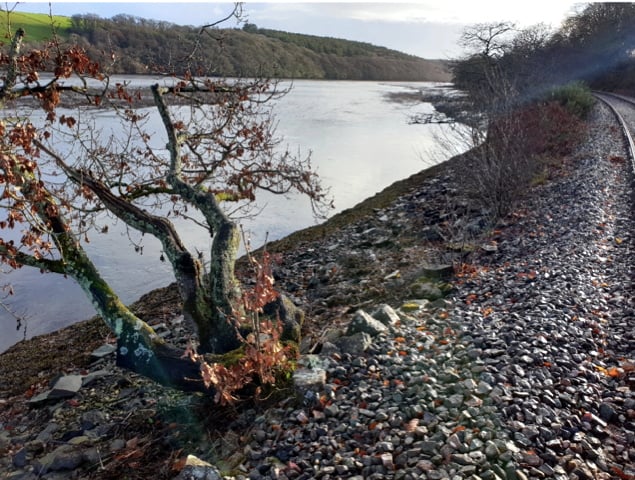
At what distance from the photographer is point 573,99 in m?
23.3

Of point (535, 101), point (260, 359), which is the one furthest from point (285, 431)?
point (535, 101)

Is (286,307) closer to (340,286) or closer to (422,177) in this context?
(340,286)

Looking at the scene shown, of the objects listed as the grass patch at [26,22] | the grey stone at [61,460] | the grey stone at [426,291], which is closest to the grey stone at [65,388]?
the grey stone at [61,460]

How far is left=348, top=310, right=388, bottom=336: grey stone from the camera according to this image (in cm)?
527

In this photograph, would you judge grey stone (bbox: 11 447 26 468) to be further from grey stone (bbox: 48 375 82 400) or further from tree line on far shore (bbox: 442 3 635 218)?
tree line on far shore (bbox: 442 3 635 218)

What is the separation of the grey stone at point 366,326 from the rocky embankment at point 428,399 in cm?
1

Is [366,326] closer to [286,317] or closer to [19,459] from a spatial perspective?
[286,317]

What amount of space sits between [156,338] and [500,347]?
11.7ft

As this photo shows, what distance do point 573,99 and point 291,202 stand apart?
595 inches

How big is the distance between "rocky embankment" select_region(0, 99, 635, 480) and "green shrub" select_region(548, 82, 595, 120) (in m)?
15.8

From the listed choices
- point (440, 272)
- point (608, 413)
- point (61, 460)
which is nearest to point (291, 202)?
point (440, 272)

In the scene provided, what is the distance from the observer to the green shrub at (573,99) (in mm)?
22094

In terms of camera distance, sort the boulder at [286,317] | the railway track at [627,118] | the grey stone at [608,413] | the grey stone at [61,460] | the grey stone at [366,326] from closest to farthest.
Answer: the grey stone at [608,413]
the grey stone at [61,460]
the grey stone at [366,326]
the boulder at [286,317]
the railway track at [627,118]

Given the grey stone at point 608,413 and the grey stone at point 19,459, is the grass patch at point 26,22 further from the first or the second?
the grey stone at point 608,413
